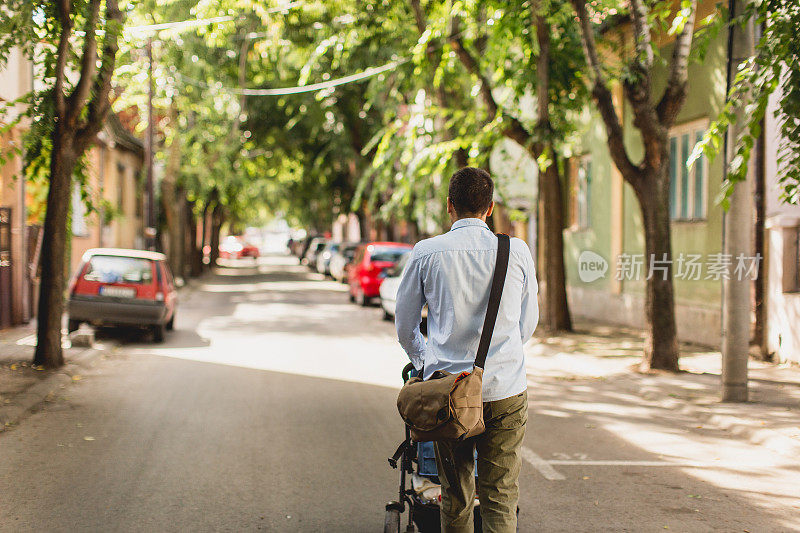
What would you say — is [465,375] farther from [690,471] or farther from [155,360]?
[155,360]

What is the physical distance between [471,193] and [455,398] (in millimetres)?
905

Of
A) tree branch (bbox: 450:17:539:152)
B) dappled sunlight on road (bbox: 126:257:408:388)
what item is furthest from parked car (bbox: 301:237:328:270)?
tree branch (bbox: 450:17:539:152)

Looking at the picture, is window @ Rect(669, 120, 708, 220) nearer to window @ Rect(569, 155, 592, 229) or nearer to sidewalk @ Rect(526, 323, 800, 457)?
sidewalk @ Rect(526, 323, 800, 457)

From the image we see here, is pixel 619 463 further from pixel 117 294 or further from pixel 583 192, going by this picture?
pixel 583 192

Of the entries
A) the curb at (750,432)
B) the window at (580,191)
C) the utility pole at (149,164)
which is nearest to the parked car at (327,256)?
the utility pole at (149,164)

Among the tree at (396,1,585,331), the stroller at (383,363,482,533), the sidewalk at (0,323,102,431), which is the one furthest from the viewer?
the tree at (396,1,585,331)

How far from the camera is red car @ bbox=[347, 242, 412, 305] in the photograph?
22234 millimetres

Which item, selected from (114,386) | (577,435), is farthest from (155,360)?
(577,435)

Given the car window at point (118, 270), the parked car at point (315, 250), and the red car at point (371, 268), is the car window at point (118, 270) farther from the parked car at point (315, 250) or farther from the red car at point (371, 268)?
the parked car at point (315, 250)

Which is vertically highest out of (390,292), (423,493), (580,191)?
(580,191)

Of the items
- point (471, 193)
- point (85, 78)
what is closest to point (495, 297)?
point (471, 193)

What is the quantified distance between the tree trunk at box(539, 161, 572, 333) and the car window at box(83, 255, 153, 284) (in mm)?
6879

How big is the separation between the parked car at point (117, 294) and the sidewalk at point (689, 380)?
245 inches

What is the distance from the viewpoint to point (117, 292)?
46.2 ft
